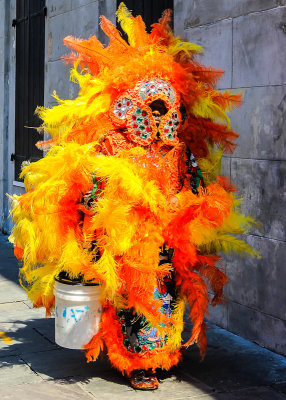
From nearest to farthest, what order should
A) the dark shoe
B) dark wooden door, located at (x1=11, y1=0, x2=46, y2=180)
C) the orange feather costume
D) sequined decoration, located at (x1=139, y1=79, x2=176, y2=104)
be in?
the orange feather costume < sequined decoration, located at (x1=139, y1=79, x2=176, y2=104) < the dark shoe < dark wooden door, located at (x1=11, y1=0, x2=46, y2=180)

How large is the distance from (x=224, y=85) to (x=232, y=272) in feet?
4.93

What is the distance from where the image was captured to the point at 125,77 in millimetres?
3982

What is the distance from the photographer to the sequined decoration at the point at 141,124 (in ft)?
13.0

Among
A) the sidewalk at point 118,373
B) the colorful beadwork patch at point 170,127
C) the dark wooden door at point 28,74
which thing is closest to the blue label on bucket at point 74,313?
the sidewalk at point 118,373

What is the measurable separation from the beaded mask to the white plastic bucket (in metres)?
0.95

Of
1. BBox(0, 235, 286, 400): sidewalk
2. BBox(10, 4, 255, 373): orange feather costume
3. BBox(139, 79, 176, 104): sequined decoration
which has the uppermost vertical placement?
BBox(139, 79, 176, 104): sequined decoration

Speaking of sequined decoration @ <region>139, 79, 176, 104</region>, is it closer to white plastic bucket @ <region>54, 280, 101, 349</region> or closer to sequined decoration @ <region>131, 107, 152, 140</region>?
sequined decoration @ <region>131, 107, 152, 140</region>

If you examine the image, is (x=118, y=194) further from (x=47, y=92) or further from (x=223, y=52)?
(x=47, y=92)

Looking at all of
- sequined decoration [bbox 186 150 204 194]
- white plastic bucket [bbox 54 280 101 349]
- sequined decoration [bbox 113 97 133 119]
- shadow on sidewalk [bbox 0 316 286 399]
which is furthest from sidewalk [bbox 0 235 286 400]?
A: sequined decoration [bbox 113 97 133 119]

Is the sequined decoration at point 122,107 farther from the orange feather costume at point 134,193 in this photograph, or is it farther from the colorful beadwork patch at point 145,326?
the colorful beadwork patch at point 145,326

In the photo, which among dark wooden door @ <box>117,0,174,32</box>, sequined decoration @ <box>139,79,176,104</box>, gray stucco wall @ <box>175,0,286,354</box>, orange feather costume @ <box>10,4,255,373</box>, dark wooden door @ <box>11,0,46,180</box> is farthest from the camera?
dark wooden door @ <box>11,0,46,180</box>

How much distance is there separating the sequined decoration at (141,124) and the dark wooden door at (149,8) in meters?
2.50

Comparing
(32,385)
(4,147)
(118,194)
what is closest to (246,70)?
(118,194)

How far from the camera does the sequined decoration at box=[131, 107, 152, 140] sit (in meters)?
3.95
